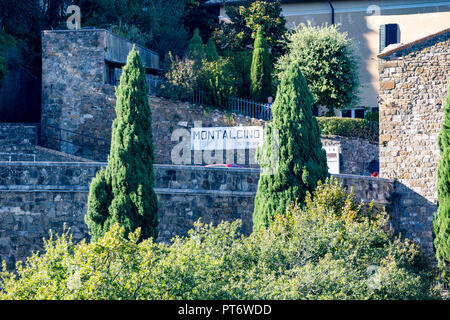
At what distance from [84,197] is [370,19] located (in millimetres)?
20457

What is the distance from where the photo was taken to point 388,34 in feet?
128

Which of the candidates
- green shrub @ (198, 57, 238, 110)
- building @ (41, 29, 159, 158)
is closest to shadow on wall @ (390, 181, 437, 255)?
green shrub @ (198, 57, 238, 110)

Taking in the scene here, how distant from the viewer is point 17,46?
117ft

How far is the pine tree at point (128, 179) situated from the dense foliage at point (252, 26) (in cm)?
1551

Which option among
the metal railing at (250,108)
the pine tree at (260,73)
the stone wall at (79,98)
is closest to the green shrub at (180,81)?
the metal railing at (250,108)

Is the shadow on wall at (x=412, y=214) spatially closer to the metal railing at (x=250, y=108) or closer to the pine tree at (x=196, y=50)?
the metal railing at (x=250, y=108)

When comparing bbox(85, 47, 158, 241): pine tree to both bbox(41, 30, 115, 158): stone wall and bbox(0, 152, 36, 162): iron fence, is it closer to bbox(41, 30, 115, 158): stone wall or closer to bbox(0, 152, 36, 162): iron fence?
bbox(0, 152, 36, 162): iron fence

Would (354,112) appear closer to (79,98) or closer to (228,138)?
(228,138)

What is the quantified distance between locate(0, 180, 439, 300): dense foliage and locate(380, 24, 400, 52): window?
16.2 meters

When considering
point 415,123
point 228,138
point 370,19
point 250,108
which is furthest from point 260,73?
point 415,123

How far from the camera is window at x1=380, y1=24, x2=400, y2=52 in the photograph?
38750mm

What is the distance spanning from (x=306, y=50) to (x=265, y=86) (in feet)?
7.42

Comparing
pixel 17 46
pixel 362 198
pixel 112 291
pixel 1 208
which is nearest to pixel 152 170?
pixel 1 208

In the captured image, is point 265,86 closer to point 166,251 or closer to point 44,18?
point 44,18
